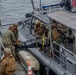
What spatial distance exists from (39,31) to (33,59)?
1325 millimetres

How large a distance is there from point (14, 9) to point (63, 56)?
738 inches

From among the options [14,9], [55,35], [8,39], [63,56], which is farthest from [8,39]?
[14,9]

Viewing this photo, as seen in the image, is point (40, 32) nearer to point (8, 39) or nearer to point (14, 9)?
point (8, 39)

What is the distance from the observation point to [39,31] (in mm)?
12578

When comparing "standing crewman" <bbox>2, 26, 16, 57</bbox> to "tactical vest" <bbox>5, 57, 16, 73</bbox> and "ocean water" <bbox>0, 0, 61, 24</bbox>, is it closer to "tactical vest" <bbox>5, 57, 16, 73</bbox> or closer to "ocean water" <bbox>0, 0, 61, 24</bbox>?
"tactical vest" <bbox>5, 57, 16, 73</bbox>

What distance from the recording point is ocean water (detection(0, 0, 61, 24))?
25125mm

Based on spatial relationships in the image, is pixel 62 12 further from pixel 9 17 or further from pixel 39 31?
pixel 9 17

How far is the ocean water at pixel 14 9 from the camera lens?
25125mm

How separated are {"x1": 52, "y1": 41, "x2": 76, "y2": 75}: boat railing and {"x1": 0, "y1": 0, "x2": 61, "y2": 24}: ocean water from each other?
1257 centimetres

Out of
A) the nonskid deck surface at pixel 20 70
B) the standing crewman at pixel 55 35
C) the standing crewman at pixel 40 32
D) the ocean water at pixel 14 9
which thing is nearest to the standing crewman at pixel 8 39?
the nonskid deck surface at pixel 20 70

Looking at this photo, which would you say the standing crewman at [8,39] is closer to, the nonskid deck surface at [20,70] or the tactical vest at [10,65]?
the nonskid deck surface at [20,70]

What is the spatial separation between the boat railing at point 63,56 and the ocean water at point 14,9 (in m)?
12.6

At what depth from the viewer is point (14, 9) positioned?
29.0m

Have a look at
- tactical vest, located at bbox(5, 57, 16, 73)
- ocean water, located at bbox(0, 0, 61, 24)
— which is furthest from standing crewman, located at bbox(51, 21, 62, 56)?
ocean water, located at bbox(0, 0, 61, 24)
